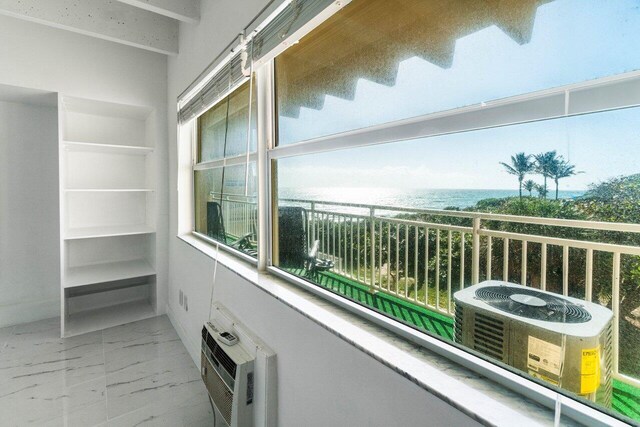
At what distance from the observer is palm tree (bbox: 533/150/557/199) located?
64 cm

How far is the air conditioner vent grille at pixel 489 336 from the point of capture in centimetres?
69

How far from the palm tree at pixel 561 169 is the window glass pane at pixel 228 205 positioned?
4.38ft

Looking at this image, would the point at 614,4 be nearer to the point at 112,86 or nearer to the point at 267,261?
the point at 267,261

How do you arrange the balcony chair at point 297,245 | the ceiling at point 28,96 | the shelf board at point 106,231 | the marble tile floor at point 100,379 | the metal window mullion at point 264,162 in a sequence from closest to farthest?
1. the balcony chair at point 297,245
2. the metal window mullion at point 264,162
3. the marble tile floor at point 100,379
4. the ceiling at point 28,96
5. the shelf board at point 106,231

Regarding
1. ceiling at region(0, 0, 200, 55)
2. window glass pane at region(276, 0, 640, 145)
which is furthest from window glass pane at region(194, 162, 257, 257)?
ceiling at region(0, 0, 200, 55)

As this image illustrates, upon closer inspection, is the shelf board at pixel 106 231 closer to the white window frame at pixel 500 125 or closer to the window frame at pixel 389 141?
the window frame at pixel 389 141

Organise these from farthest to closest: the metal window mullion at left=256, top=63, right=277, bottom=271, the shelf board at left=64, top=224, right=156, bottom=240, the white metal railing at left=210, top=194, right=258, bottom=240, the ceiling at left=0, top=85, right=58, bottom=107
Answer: the shelf board at left=64, top=224, right=156, bottom=240 → the ceiling at left=0, top=85, right=58, bottom=107 → the white metal railing at left=210, top=194, right=258, bottom=240 → the metal window mullion at left=256, top=63, right=277, bottom=271

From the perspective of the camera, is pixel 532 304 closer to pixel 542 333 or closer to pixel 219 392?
pixel 542 333

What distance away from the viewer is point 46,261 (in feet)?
9.60

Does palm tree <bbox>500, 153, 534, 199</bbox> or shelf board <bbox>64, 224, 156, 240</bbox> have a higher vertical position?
palm tree <bbox>500, 153, 534, 199</bbox>

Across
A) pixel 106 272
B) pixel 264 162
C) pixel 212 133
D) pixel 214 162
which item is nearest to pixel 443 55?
pixel 264 162

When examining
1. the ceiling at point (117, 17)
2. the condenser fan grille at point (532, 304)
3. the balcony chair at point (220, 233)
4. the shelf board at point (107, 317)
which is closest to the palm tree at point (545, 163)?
the condenser fan grille at point (532, 304)

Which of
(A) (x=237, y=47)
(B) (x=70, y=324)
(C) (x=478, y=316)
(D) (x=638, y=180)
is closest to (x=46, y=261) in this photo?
(B) (x=70, y=324)

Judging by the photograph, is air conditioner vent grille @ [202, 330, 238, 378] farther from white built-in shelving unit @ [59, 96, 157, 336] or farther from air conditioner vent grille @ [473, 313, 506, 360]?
white built-in shelving unit @ [59, 96, 157, 336]
